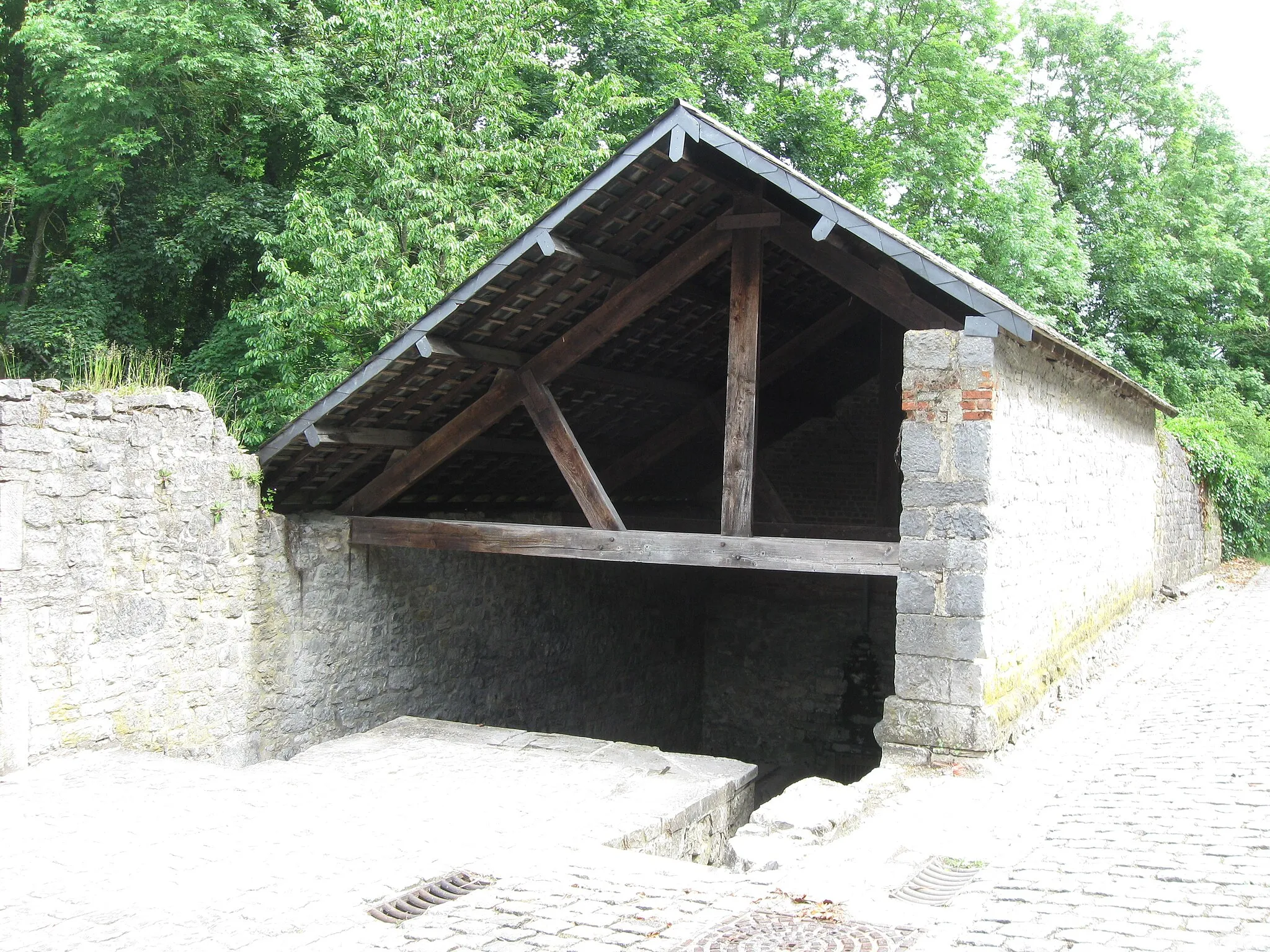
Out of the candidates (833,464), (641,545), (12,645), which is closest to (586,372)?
(641,545)

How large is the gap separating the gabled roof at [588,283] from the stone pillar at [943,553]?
325 millimetres

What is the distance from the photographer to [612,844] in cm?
487

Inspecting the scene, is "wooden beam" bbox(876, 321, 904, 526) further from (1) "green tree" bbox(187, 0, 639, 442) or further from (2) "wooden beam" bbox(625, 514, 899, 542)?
(1) "green tree" bbox(187, 0, 639, 442)

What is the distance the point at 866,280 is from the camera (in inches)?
239

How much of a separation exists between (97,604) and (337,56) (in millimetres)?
10957

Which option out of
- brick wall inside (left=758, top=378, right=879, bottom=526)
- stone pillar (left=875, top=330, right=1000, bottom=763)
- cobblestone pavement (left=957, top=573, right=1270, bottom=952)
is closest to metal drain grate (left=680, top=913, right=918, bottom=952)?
cobblestone pavement (left=957, top=573, right=1270, bottom=952)

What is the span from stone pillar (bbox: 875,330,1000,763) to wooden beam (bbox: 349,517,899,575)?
0.83 ft

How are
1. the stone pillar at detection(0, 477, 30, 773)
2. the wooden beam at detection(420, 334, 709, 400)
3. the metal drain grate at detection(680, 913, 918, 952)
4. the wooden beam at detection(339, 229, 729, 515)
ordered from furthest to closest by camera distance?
the wooden beam at detection(339, 229, 729, 515) → the wooden beam at detection(420, 334, 709, 400) → the stone pillar at detection(0, 477, 30, 773) → the metal drain grate at detection(680, 913, 918, 952)

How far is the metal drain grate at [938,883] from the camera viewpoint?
3.82 m

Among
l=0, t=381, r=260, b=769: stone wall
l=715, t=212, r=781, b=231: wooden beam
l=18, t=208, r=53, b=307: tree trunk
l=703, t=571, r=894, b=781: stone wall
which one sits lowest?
l=703, t=571, r=894, b=781: stone wall

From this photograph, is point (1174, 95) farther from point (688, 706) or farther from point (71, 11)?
point (71, 11)

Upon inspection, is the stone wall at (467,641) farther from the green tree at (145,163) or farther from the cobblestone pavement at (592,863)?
the green tree at (145,163)

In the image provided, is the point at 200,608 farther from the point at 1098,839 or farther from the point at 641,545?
the point at 1098,839

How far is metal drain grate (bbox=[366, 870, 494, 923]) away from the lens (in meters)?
3.84
